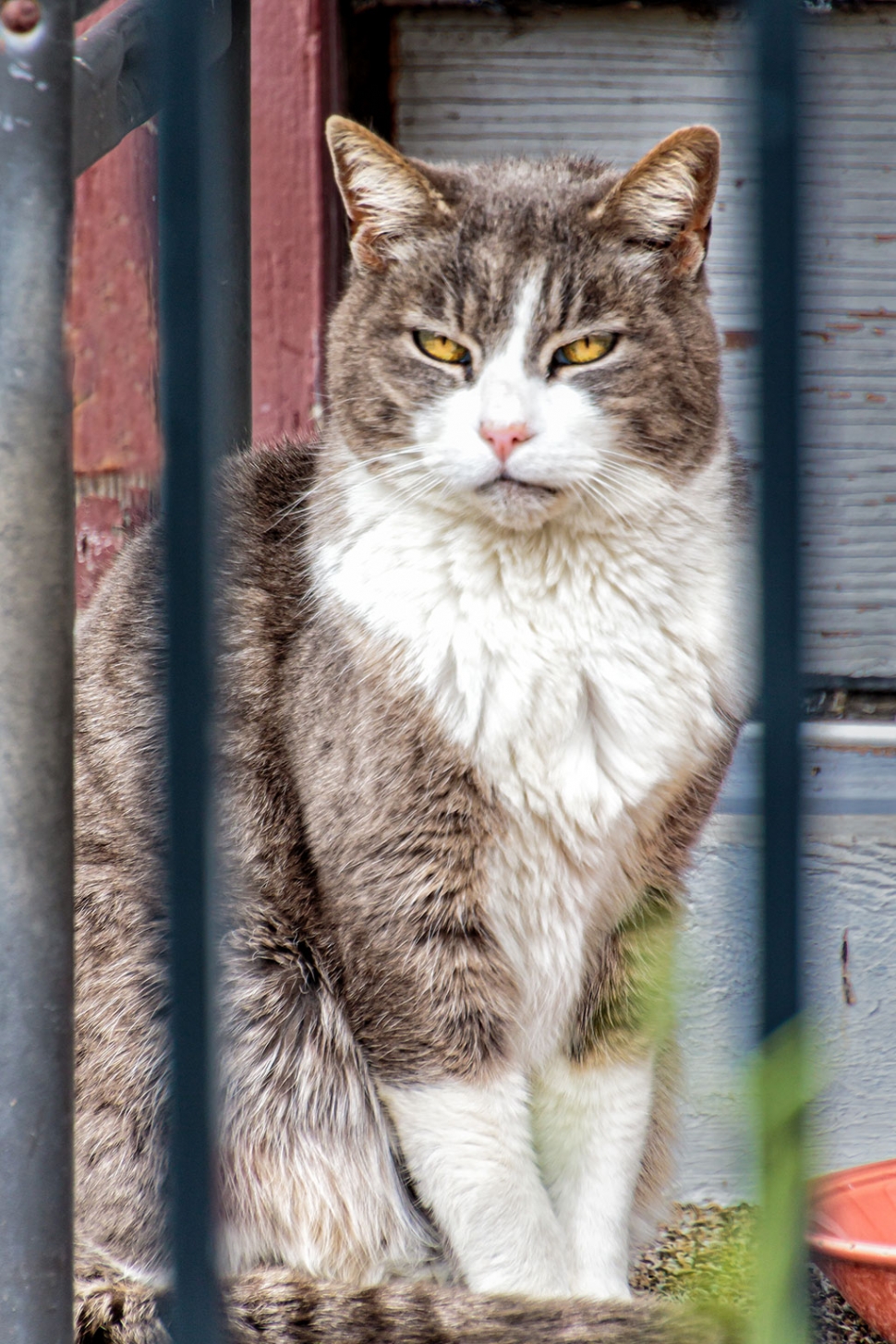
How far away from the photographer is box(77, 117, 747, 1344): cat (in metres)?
1.52

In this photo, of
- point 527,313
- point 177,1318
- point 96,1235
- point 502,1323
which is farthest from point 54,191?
point 96,1235

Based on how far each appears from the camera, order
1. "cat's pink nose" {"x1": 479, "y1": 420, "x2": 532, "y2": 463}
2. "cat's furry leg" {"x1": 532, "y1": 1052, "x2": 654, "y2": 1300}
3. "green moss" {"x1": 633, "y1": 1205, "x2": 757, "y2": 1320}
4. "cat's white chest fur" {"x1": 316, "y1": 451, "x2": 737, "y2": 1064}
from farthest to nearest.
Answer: "green moss" {"x1": 633, "y1": 1205, "x2": 757, "y2": 1320} → "cat's furry leg" {"x1": 532, "y1": 1052, "x2": 654, "y2": 1300} → "cat's white chest fur" {"x1": 316, "y1": 451, "x2": 737, "y2": 1064} → "cat's pink nose" {"x1": 479, "y1": 420, "x2": 532, "y2": 463}

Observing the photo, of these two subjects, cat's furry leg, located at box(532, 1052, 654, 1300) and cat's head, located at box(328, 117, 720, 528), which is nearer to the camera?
cat's head, located at box(328, 117, 720, 528)

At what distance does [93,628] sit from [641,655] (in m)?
0.80

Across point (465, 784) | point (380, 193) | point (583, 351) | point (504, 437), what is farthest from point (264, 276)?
point (465, 784)

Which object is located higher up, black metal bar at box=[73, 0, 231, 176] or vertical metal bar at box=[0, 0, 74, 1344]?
black metal bar at box=[73, 0, 231, 176]

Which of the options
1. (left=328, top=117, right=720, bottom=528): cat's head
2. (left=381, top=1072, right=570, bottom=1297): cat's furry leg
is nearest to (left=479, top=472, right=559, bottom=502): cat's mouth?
(left=328, top=117, right=720, bottom=528): cat's head

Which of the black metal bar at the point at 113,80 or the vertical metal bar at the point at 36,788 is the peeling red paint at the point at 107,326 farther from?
the vertical metal bar at the point at 36,788

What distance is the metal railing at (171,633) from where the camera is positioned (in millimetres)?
654

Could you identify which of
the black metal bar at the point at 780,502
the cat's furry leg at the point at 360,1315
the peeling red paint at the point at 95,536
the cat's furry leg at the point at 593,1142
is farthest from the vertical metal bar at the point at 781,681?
the peeling red paint at the point at 95,536

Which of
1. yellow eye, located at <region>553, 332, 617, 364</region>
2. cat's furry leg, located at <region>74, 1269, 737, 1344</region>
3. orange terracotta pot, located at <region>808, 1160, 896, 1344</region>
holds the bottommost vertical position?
orange terracotta pot, located at <region>808, 1160, 896, 1344</region>

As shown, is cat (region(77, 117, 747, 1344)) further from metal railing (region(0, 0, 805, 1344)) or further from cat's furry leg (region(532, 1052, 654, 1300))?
metal railing (region(0, 0, 805, 1344))

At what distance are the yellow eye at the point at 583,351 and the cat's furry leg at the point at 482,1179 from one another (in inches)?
33.0

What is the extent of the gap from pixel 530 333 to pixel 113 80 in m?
0.53
